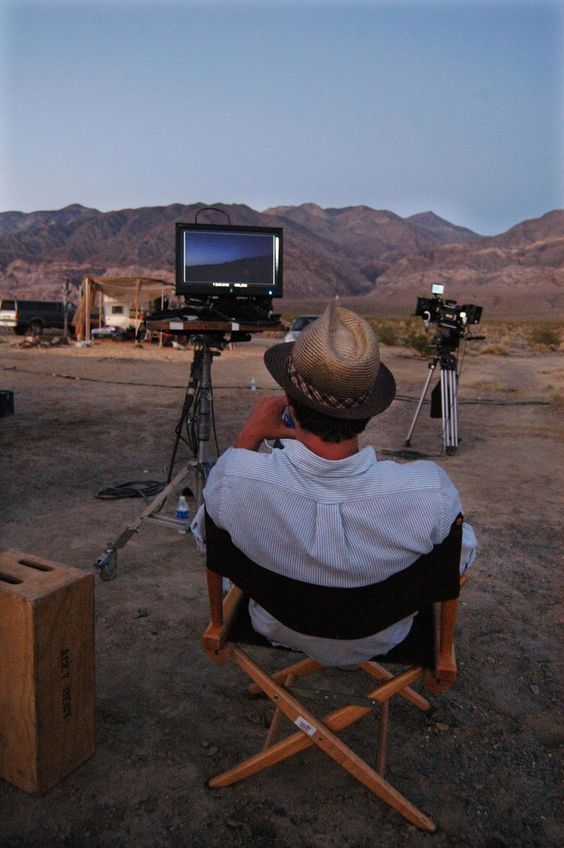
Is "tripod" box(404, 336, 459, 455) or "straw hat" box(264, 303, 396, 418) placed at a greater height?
"straw hat" box(264, 303, 396, 418)

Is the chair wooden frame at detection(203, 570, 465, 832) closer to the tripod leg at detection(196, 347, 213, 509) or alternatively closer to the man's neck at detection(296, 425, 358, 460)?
the man's neck at detection(296, 425, 358, 460)

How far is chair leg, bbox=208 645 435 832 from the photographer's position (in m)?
2.10

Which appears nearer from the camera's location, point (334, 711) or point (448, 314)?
point (334, 711)

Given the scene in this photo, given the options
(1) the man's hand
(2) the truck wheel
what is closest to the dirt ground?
(1) the man's hand

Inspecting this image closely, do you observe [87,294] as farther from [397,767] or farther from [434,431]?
[397,767]

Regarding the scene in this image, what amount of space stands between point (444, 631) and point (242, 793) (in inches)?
36.1

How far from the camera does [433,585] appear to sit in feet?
6.19

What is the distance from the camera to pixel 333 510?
1.74 metres

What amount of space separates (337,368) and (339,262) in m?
140

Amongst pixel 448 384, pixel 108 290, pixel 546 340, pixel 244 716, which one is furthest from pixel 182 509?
pixel 546 340

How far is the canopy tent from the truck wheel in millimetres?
2445

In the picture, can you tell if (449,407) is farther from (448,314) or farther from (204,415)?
(204,415)

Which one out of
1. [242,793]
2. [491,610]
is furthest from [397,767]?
[491,610]

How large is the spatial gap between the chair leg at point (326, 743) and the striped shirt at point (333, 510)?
51 centimetres
